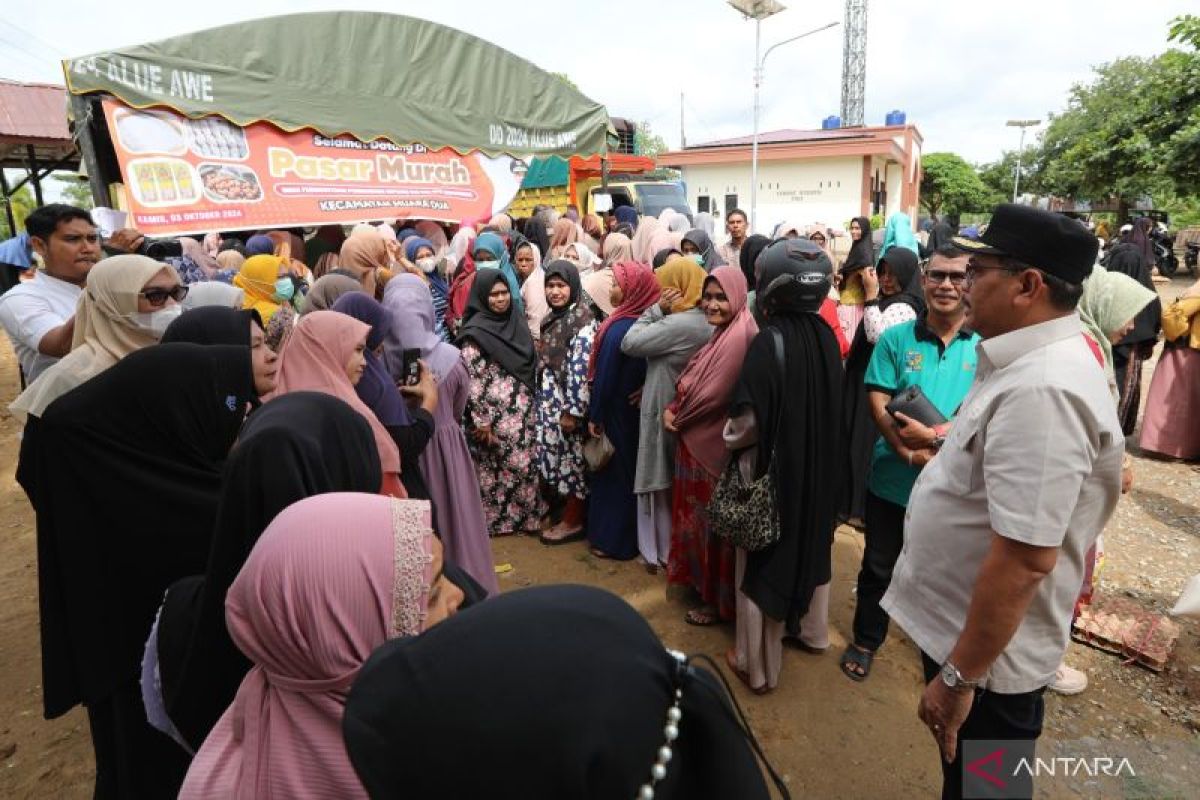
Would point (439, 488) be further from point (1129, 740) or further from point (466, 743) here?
point (1129, 740)

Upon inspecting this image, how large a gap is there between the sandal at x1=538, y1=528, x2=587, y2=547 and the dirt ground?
34 centimetres

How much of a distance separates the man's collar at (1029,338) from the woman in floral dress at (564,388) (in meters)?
2.58

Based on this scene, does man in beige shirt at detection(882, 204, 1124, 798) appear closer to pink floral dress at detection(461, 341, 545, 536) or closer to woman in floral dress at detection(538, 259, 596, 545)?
woman in floral dress at detection(538, 259, 596, 545)

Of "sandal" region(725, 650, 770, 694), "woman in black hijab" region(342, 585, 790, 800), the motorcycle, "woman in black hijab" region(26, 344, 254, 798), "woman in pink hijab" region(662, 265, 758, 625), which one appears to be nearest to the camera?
"woman in black hijab" region(342, 585, 790, 800)

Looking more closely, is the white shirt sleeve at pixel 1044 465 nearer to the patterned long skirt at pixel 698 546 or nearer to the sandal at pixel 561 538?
the patterned long skirt at pixel 698 546

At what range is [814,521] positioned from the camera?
264cm

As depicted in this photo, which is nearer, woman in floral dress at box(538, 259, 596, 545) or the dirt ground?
the dirt ground

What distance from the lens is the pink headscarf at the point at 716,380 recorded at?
2914mm

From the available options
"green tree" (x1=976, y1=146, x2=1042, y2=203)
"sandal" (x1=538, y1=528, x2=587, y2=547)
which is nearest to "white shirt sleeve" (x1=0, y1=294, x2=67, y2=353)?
"sandal" (x1=538, y1=528, x2=587, y2=547)

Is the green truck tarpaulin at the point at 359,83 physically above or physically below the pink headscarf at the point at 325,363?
above

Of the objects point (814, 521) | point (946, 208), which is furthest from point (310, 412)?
point (946, 208)

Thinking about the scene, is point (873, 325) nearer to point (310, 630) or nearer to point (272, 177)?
point (310, 630)

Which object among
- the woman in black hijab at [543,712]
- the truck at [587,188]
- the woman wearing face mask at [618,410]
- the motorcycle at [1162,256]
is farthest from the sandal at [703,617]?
the motorcycle at [1162,256]

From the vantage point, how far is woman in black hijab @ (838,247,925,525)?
3.58 m
